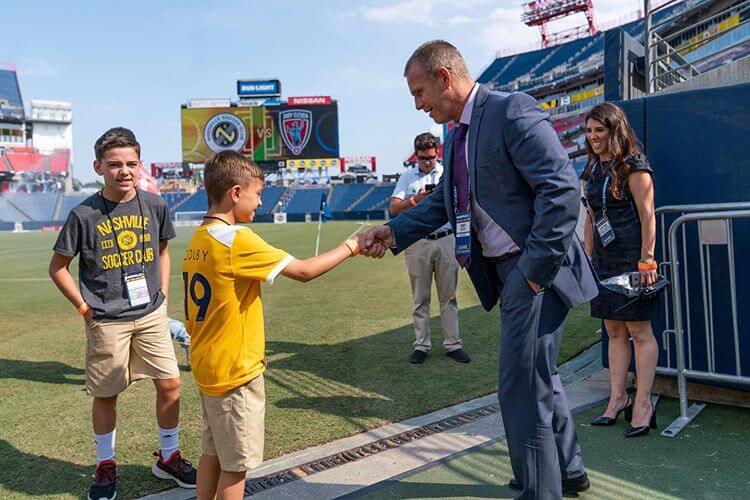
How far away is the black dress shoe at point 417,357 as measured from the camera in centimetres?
528

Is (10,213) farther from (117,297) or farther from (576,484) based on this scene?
(576,484)

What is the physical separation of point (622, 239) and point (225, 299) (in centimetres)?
240

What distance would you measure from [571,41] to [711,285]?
5974 cm

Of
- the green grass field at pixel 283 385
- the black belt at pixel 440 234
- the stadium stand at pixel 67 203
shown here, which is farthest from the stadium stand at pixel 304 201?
the black belt at pixel 440 234

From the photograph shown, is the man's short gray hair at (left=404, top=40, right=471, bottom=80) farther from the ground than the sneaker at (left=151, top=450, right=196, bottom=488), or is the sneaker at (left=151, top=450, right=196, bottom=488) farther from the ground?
the man's short gray hair at (left=404, top=40, right=471, bottom=80)

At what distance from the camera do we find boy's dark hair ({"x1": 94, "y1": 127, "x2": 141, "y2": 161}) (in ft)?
10.1

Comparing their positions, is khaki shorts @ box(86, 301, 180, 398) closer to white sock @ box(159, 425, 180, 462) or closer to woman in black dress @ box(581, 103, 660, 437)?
white sock @ box(159, 425, 180, 462)

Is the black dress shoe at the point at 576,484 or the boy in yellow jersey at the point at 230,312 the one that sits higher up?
the boy in yellow jersey at the point at 230,312

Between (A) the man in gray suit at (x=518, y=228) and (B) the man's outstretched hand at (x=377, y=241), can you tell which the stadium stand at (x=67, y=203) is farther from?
(A) the man in gray suit at (x=518, y=228)

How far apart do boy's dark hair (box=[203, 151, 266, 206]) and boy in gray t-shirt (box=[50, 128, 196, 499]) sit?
96cm

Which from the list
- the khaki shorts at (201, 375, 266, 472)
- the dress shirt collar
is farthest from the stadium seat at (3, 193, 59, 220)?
the dress shirt collar

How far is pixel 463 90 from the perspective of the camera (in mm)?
2547

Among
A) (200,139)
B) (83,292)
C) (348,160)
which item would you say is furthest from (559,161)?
(348,160)

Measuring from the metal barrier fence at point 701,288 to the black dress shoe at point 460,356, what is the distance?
1784mm
